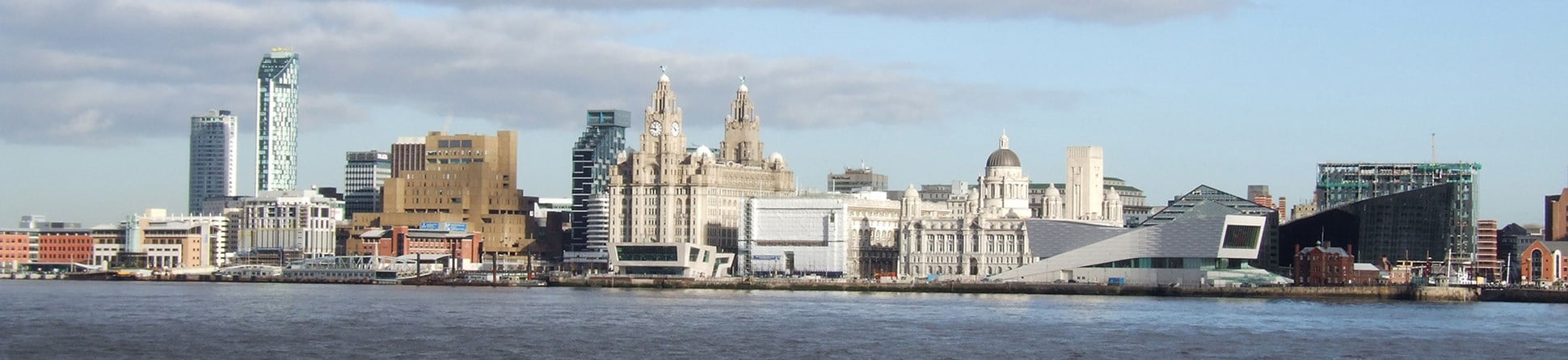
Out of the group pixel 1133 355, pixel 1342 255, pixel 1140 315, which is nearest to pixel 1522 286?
pixel 1342 255

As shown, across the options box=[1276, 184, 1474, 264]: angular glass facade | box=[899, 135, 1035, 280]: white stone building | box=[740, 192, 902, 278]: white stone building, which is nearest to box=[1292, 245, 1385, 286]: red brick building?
box=[1276, 184, 1474, 264]: angular glass facade

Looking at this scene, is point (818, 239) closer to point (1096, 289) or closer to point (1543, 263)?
point (1096, 289)

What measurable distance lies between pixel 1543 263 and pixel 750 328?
10882 cm

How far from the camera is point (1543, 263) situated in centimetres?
18962

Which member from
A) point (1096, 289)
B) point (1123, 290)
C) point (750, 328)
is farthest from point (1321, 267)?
point (750, 328)

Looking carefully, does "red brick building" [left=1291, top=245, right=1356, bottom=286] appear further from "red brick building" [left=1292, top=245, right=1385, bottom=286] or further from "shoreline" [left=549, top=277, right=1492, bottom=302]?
"shoreline" [left=549, top=277, right=1492, bottom=302]

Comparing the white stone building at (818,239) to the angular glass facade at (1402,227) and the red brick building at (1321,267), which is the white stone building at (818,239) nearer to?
the angular glass facade at (1402,227)

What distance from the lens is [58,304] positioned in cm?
12281

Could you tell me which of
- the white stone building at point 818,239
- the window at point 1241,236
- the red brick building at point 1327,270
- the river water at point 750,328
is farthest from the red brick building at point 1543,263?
the white stone building at point 818,239

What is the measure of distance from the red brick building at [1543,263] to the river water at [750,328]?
49.6m

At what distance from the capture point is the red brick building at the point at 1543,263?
618 feet

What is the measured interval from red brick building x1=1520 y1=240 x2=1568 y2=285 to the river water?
49558 millimetres

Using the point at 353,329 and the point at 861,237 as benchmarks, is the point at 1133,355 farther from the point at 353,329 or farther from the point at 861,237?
the point at 861,237

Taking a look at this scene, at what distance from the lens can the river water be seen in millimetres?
85750
